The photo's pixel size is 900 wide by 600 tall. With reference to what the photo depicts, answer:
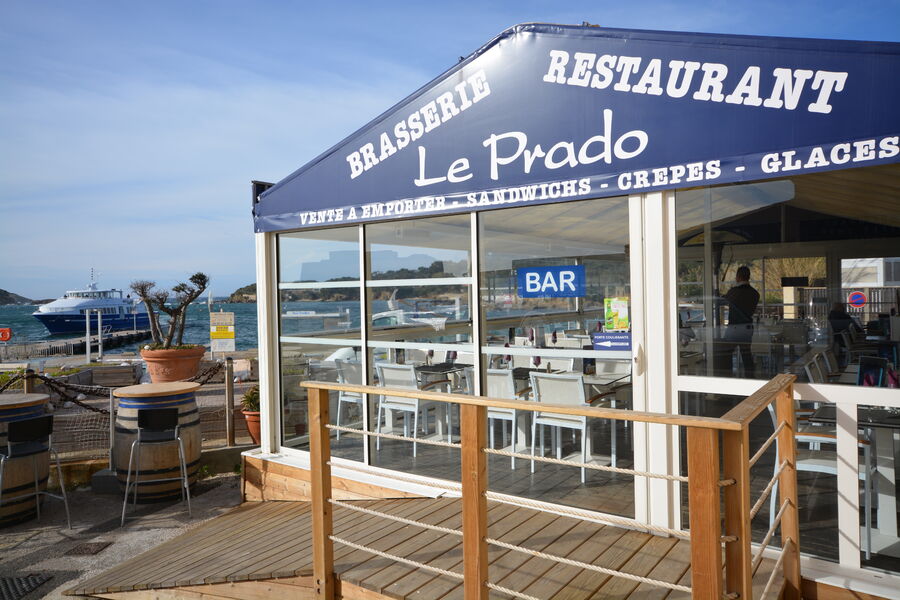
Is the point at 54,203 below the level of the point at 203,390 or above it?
above

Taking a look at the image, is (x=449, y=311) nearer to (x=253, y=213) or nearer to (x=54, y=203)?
(x=253, y=213)

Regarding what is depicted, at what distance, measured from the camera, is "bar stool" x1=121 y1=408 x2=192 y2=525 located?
225 inches

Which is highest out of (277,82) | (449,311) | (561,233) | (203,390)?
(277,82)

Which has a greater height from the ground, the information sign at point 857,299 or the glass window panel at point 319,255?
the glass window panel at point 319,255

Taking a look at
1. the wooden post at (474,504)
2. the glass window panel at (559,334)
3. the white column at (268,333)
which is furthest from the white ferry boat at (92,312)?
the wooden post at (474,504)

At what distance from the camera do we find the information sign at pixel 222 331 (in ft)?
32.0

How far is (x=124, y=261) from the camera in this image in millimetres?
84375

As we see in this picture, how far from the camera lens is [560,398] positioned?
13.7 feet

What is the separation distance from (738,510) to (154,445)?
549 centimetres

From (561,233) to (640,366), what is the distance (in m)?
0.98

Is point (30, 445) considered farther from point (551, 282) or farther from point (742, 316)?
point (742, 316)

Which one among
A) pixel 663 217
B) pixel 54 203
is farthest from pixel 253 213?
pixel 54 203

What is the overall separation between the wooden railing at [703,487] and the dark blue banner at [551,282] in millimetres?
1289

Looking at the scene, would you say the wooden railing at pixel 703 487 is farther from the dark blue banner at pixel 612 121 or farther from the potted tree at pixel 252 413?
the potted tree at pixel 252 413
